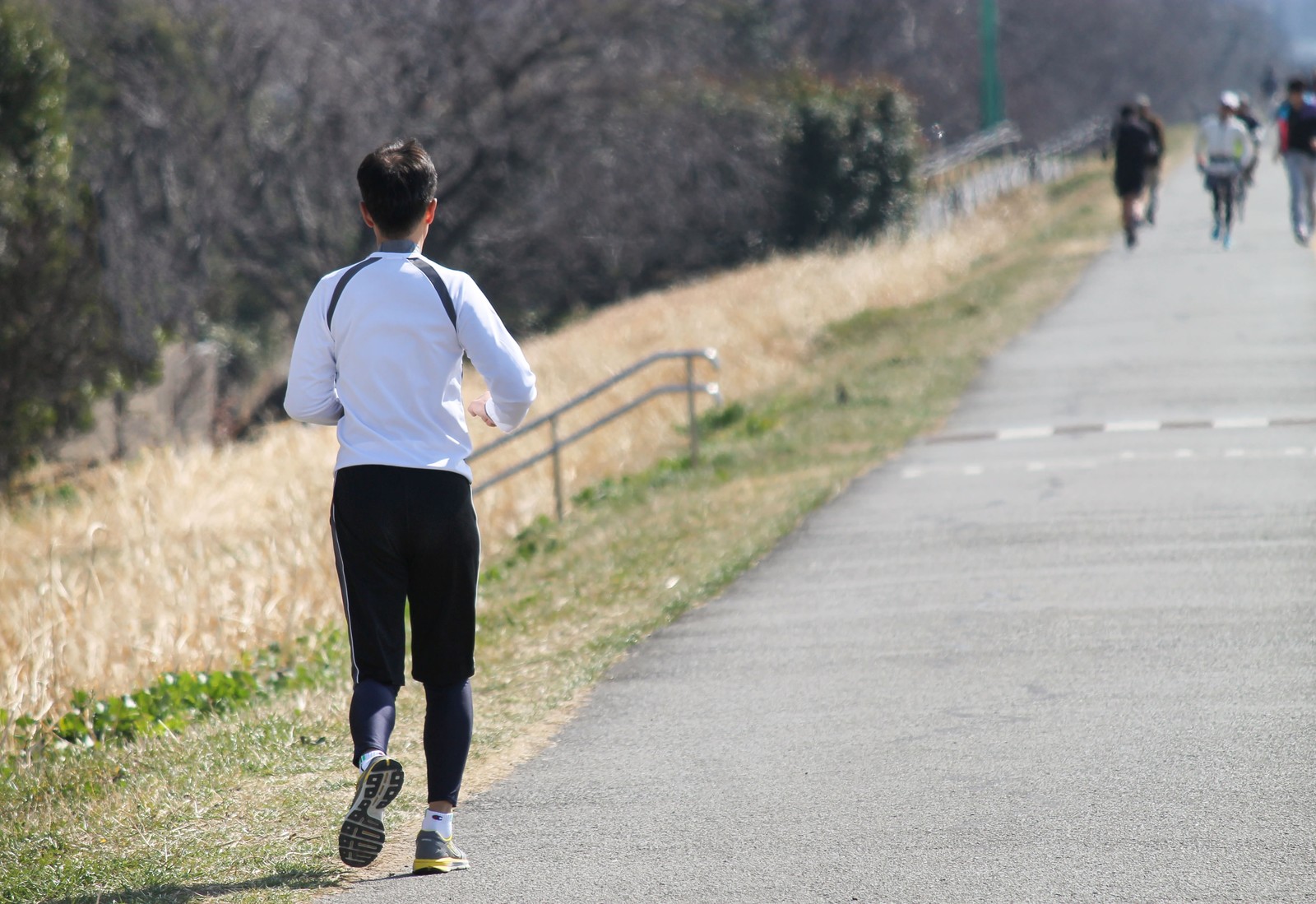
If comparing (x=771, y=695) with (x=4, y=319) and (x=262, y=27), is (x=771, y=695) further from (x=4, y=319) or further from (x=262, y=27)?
(x=262, y=27)

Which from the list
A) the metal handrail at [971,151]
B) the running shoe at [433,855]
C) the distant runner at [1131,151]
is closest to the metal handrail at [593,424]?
the running shoe at [433,855]

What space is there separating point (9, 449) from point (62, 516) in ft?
11.2

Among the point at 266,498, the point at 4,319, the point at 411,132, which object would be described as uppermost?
the point at 411,132

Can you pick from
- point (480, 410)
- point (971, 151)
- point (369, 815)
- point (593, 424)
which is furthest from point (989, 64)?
point (369, 815)

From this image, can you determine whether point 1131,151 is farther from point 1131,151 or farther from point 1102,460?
point 1102,460

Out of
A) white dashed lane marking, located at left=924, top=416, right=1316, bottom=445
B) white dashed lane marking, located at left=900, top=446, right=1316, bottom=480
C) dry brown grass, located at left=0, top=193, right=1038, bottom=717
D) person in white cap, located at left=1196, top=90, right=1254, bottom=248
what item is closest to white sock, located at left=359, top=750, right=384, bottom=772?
dry brown grass, located at left=0, top=193, right=1038, bottom=717

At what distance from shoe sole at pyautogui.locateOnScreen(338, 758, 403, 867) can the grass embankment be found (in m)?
0.28

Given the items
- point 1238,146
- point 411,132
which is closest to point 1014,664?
point 1238,146

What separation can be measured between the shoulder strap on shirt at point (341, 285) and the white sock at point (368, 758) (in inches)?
43.8

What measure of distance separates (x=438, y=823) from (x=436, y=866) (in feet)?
0.36

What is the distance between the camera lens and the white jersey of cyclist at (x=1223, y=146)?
67.3 ft

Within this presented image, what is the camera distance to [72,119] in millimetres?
26875

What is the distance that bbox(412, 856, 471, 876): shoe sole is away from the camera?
4301 mm

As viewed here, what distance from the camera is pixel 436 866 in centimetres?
430
